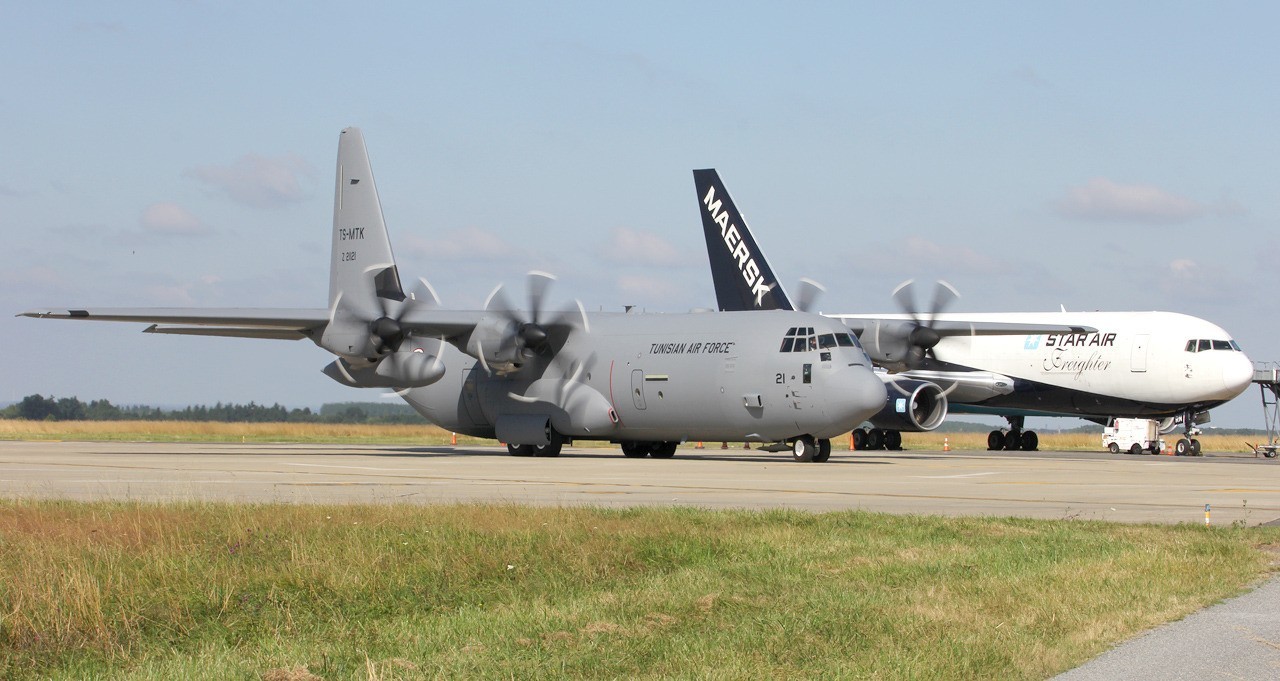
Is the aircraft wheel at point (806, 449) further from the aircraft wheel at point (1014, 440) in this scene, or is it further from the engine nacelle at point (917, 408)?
the aircraft wheel at point (1014, 440)

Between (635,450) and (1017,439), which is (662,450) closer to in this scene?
(635,450)

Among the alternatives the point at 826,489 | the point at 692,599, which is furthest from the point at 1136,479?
the point at 692,599

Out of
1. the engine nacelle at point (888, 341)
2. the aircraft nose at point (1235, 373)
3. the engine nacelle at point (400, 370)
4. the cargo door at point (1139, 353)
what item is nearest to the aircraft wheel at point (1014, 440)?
the cargo door at point (1139, 353)

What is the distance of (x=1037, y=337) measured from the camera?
4300 cm

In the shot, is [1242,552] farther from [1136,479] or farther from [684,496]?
Result: [1136,479]

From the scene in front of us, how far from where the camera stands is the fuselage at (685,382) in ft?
95.6

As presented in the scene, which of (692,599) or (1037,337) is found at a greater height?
(1037,337)

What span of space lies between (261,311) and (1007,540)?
76.9ft

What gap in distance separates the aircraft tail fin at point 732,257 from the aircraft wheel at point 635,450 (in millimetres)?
10823

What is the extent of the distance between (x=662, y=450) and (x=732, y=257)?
38.1 feet

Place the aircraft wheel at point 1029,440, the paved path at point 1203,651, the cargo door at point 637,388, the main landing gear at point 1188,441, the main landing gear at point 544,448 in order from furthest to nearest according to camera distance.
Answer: the aircraft wheel at point 1029,440 < the main landing gear at point 1188,441 < the main landing gear at point 544,448 < the cargo door at point 637,388 < the paved path at point 1203,651

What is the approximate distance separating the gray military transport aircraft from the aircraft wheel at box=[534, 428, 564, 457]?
0.14 feet

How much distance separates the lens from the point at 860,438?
4619 centimetres

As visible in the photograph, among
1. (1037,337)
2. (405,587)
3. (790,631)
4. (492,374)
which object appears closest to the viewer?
(790,631)
